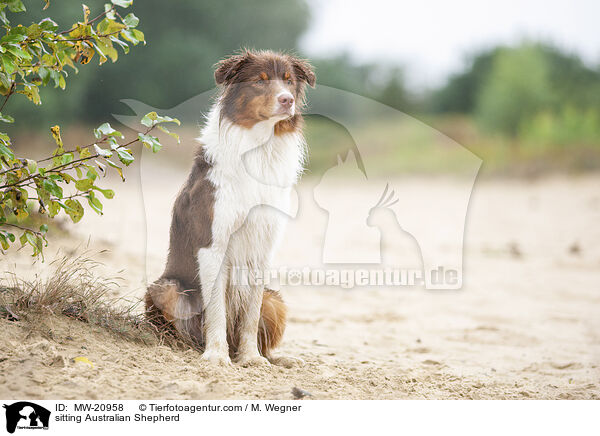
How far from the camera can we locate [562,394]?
12.1 ft

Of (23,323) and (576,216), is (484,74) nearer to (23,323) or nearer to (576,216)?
(576,216)

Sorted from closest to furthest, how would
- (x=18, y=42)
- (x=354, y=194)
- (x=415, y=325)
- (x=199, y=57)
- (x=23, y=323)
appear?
(x=18, y=42)
(x=23, y=323)
(x=415, y=325)
(x=354, y=194)
(x=199, y=57)

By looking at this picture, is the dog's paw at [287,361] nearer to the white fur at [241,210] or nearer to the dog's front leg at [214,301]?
the white fur at [241,210]

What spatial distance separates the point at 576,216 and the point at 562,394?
7.71m

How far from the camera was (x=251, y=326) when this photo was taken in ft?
12.2

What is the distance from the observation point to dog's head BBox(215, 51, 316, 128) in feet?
11.3

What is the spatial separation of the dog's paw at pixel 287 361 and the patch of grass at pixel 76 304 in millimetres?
570

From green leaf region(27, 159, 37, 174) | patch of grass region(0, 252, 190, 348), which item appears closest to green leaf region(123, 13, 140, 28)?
green leaf region(27, 159, 37, 174)

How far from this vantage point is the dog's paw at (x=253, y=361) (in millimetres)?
3600

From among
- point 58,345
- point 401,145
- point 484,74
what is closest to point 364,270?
point 58,345

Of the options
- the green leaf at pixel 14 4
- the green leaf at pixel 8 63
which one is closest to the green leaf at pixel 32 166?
the green leaf at pixel 8 63

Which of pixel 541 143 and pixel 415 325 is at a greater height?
pixel 541 143

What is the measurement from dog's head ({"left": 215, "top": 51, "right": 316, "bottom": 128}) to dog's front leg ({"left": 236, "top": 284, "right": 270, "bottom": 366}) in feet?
3.37
